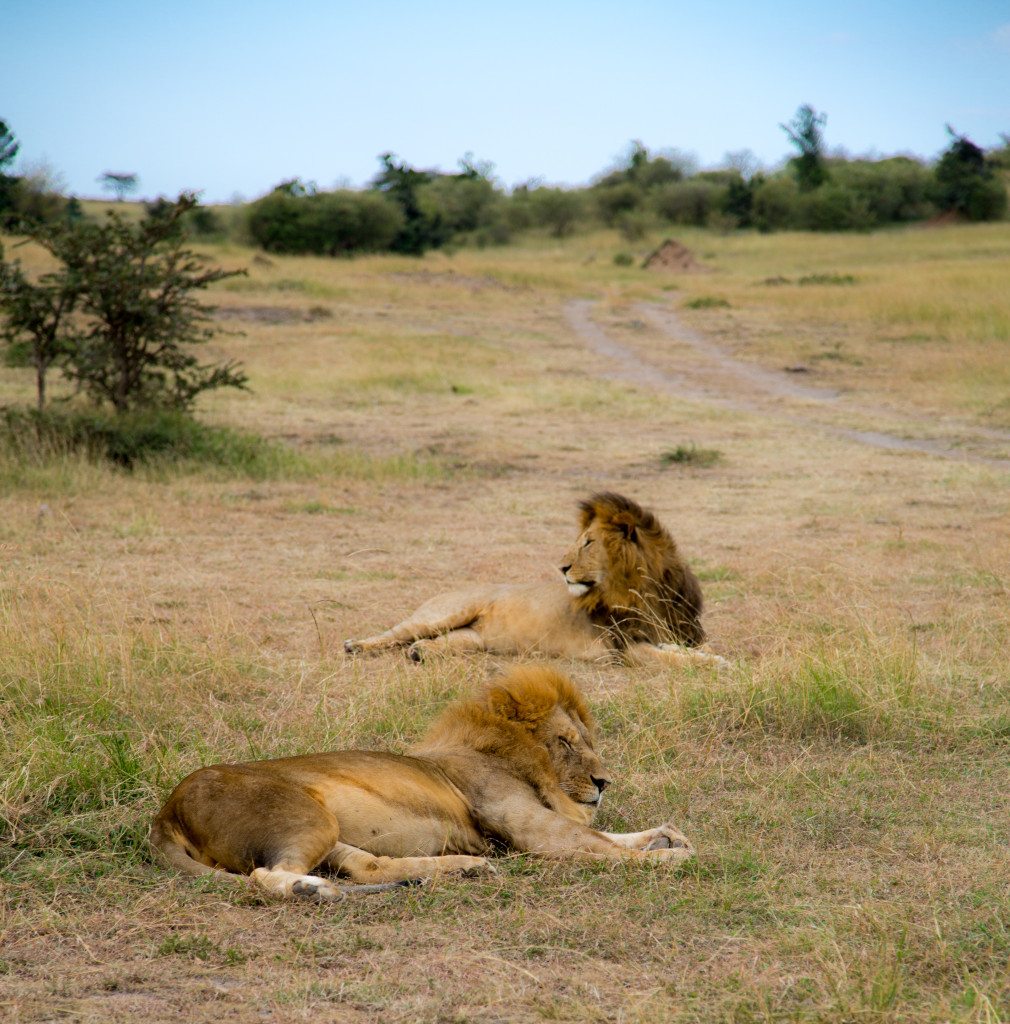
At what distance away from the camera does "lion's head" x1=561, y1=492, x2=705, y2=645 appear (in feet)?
22.3

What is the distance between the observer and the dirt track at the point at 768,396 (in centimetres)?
1449

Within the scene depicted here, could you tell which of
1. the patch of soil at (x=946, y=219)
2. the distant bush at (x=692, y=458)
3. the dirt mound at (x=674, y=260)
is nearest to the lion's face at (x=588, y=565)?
the distant bush at (x=692, y=458)

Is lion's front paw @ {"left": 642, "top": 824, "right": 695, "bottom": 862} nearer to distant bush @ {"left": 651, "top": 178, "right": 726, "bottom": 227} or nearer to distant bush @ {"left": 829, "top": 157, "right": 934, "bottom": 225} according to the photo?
distant bush @ {"left": 829, "top": 157, "right": 934, "bottom": 225}

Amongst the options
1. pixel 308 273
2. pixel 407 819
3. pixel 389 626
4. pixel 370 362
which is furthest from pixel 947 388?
pixel 308 273

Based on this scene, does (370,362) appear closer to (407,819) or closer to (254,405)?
(254,405)

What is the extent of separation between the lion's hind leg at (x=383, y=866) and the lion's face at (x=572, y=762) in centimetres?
62

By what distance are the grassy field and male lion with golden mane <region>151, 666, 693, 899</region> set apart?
0.37 ft

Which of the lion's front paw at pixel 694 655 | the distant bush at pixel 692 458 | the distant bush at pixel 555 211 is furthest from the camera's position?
the distant bush at pixel 555 211

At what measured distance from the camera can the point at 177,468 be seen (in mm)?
11773

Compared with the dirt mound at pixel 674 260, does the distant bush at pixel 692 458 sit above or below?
below

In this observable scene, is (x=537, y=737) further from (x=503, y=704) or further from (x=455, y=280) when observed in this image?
(x=455, y=280)

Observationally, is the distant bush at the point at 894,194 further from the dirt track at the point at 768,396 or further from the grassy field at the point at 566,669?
the grassy field at the point at 566,669

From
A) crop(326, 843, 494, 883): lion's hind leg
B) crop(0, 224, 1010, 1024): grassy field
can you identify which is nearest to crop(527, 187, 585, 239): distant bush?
crop(0, 224, 1010, 1024): grassy field

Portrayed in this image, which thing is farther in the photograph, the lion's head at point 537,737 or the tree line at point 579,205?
the tree line at point 579,205
